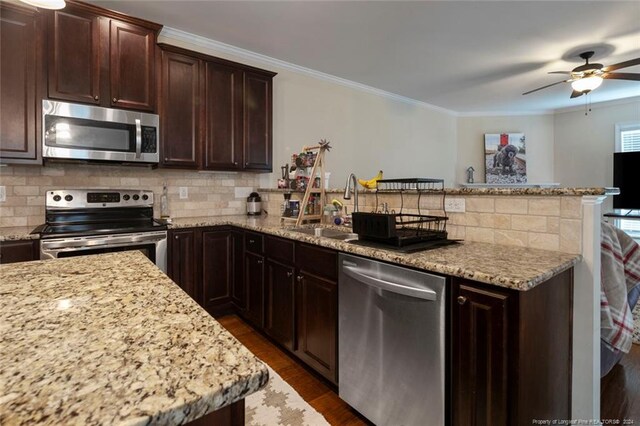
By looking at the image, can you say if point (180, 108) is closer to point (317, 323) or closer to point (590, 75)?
point (317, 323)

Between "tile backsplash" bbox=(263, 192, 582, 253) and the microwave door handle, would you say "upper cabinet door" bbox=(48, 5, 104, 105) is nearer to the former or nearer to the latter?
the microwave door handle

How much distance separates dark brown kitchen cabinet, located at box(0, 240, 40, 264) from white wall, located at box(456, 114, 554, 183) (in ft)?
20.8

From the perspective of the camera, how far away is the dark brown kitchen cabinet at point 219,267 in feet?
9.28

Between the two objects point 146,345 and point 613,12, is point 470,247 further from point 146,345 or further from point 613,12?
point 613,12

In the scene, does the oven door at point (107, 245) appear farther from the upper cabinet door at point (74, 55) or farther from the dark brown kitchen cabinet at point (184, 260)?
the upper cabinet door at point (74, 55)

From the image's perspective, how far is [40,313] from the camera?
2.43ft

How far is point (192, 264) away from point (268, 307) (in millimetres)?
826

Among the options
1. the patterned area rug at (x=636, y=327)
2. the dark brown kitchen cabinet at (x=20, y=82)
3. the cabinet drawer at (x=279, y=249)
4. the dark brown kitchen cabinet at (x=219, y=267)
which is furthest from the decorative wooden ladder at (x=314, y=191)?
the patterned area rug at (x=636, y=327)

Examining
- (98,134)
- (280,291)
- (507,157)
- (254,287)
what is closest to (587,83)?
(507,157)

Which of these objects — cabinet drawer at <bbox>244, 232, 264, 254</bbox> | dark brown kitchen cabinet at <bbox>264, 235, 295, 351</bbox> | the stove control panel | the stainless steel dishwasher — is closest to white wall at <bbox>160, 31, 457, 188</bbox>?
cabinet drawer at <bbox>244, 232, 264, 254</bbox>

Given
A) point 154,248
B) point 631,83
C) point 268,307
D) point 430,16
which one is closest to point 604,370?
point 268,307

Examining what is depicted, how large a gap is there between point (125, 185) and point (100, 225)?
21.3 inches

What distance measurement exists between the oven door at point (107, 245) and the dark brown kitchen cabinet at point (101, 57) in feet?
3.48

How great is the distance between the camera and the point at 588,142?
5738 millimetres
